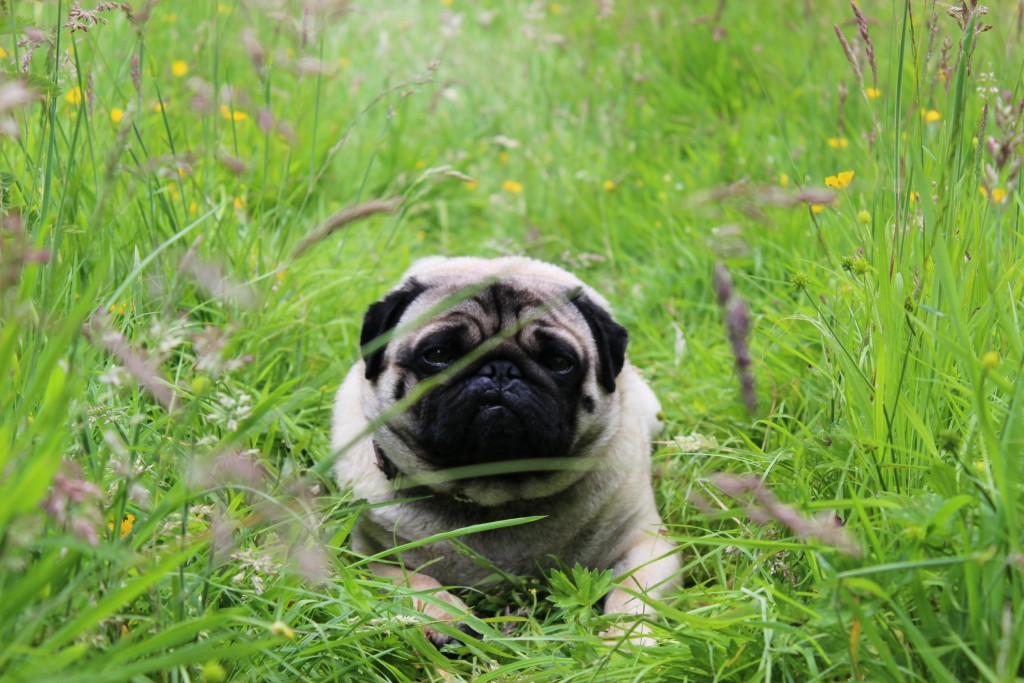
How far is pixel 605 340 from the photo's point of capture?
3.79 meters

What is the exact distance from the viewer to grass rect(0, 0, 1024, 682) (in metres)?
2.03

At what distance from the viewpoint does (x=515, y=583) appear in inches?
139

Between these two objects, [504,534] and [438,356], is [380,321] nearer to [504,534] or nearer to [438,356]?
[438,356]

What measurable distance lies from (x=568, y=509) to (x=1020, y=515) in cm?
180

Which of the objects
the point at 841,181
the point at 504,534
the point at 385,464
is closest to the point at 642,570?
the point at 504,534

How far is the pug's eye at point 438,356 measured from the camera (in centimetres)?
363

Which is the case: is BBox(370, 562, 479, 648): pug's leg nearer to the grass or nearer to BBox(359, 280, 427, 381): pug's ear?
the grass

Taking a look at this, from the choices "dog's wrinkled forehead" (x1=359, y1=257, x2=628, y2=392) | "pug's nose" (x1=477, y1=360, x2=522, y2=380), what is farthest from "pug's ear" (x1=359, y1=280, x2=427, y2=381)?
"pug's nose" (x1=477, y1=360, x2=522, y2=380)

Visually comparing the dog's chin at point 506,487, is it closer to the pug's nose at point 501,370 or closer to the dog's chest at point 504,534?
the dog's chest at point 504,534

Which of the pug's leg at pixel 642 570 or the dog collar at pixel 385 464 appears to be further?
the dog collar at pixel 385 464

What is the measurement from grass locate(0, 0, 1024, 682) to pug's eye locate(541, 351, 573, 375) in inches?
18.0

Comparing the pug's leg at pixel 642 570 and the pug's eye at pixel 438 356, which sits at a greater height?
the pug's eye at pixel 438 356

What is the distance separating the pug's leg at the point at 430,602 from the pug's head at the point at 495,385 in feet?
1.03

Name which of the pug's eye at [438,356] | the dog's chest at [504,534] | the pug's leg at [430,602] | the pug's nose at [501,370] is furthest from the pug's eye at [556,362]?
the pug's leg at [430,602]
